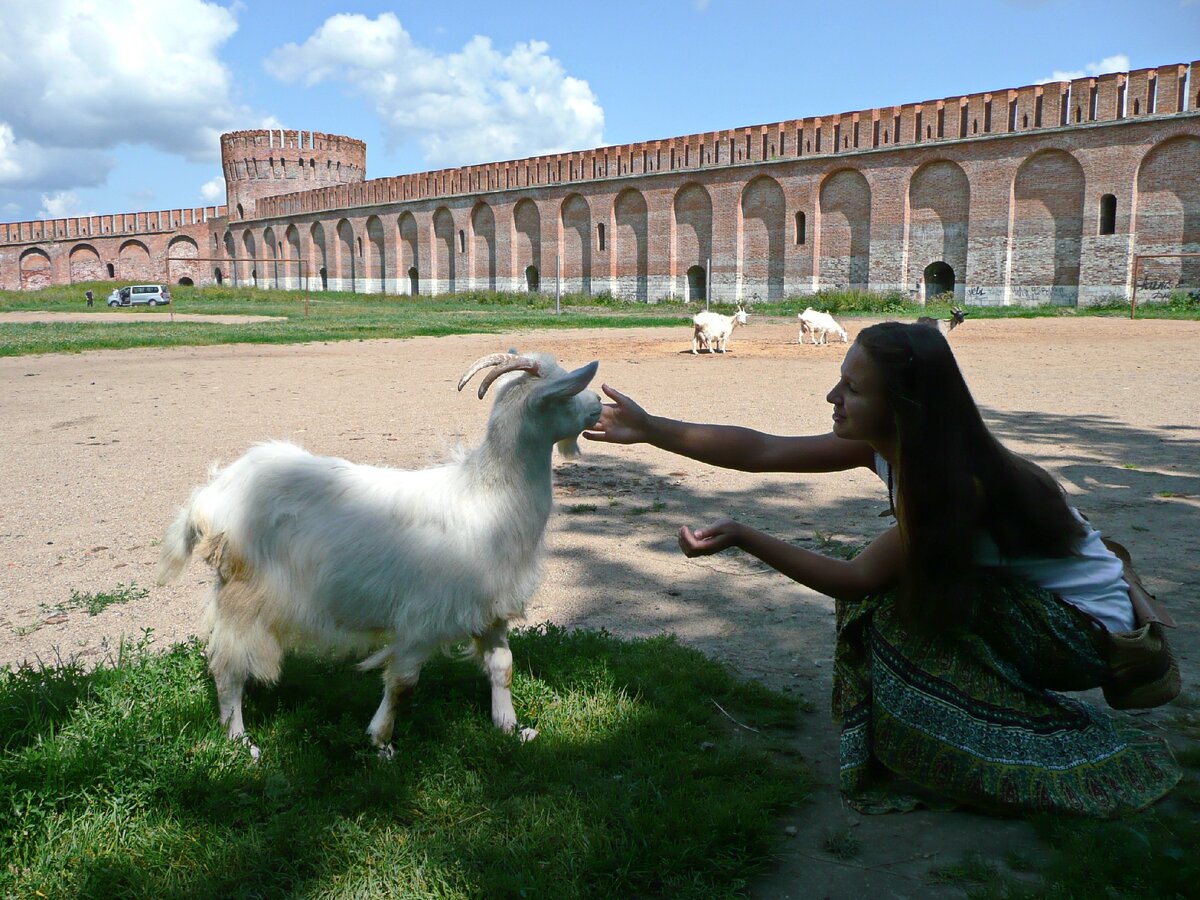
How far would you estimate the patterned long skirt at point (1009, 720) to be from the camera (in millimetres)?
2592

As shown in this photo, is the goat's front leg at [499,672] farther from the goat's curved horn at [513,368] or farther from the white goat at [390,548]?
the goat's curved horn at [513,368]

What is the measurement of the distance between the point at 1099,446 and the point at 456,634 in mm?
7252

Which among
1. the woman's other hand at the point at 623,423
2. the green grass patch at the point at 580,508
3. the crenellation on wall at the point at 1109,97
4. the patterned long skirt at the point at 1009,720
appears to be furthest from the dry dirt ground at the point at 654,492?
the crenellation on wall at the point at 1109,97

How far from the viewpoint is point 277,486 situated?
306cm

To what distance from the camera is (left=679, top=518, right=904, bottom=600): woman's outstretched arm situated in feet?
8.87

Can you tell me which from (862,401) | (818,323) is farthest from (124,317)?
(862,401)

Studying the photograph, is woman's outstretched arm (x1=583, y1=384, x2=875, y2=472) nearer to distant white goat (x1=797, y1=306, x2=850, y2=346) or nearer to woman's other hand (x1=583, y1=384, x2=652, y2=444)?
woman's other hand (x1=583, y1=384, x2=652, y2=444)

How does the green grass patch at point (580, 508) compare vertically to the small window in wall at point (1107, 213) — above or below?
below

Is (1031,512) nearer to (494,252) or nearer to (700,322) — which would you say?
(700,322)

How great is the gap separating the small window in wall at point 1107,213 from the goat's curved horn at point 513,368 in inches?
1311

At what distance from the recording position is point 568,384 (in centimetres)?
287

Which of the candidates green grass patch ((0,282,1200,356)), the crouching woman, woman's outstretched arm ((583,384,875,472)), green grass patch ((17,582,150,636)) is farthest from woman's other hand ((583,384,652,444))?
green grass patch ((0,282,1200,356))

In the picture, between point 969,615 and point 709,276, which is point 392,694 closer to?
point 969,615

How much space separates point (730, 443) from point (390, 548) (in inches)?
48.1
